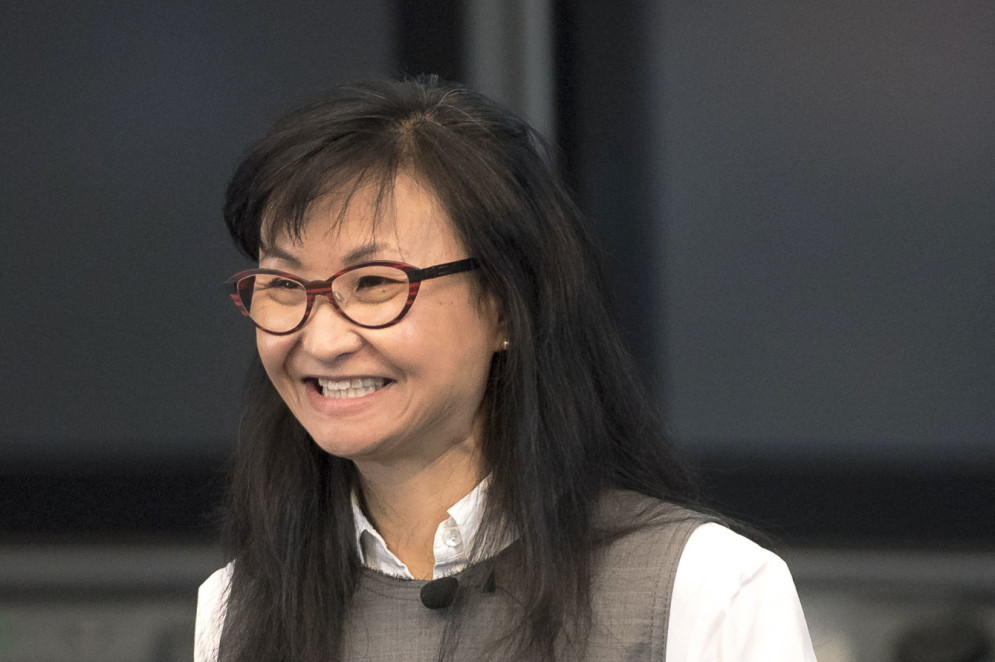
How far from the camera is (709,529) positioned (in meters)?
1.33

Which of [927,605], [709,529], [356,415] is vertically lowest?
[927,605]

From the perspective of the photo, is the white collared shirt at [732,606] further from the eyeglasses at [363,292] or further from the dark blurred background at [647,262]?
the dark blurred background at [647,262]

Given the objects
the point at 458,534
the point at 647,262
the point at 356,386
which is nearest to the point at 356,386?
the point at 356,386

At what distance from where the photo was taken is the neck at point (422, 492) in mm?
1417

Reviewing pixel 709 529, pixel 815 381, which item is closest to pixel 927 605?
pixel 815 381

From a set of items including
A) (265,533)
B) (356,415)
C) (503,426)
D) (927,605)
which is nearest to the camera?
(356,415)

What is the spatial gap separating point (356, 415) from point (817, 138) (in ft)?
4.08

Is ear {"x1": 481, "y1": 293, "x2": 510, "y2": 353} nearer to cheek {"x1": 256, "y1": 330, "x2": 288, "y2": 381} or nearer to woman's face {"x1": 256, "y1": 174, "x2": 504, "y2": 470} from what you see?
woman's face {"x1": 256, "y1": 174, "x2": 504, "y2": 470}

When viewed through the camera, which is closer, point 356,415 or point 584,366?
point 356,415

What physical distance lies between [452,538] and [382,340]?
27cm

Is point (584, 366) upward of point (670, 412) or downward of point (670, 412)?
upward

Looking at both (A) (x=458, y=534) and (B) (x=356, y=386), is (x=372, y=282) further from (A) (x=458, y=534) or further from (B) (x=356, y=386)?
(A) (x=458, y=534)

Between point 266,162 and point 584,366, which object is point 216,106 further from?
point 584,366

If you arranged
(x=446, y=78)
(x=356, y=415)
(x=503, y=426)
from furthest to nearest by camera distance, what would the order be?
(x=446, y=78) → (x=503, y=426) → (x=356, y=415)
